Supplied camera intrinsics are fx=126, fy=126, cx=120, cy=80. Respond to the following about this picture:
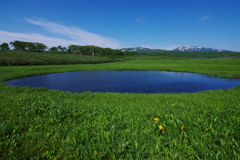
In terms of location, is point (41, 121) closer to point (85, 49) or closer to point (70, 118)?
point (70, 118)

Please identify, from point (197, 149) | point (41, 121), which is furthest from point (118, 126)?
point (41, 121)

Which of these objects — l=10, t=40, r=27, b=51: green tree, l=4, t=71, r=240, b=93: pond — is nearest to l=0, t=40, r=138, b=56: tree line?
l=10, t=40, r=27, b=51: green tree

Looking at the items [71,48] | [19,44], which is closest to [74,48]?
[71,48]

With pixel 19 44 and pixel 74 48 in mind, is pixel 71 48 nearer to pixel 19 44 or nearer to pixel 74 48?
pixel 74 48

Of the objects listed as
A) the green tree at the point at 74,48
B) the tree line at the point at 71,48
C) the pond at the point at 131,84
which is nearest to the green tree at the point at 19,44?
the tree line at the point at 71,48

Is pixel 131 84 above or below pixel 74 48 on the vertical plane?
below

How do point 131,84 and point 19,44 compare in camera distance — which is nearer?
point 131,84

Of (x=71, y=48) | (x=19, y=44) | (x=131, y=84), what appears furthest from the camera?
(x=71, y=48)

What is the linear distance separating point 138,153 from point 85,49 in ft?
500

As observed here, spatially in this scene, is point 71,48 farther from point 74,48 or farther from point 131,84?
point 131,84

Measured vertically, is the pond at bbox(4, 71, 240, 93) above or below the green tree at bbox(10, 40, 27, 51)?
below

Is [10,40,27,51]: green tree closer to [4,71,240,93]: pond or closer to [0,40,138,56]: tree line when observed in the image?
[0,40,138,56]: tree line

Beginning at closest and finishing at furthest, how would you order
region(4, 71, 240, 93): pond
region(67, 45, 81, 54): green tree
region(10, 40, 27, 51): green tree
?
region(4, 71, 240, 93): pond
region(10, 40, 27, 51): green tree
region(67, 45, 81, 54): green tree

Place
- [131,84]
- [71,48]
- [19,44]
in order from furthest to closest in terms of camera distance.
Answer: [71,48] → [19,44] → [131,84]
